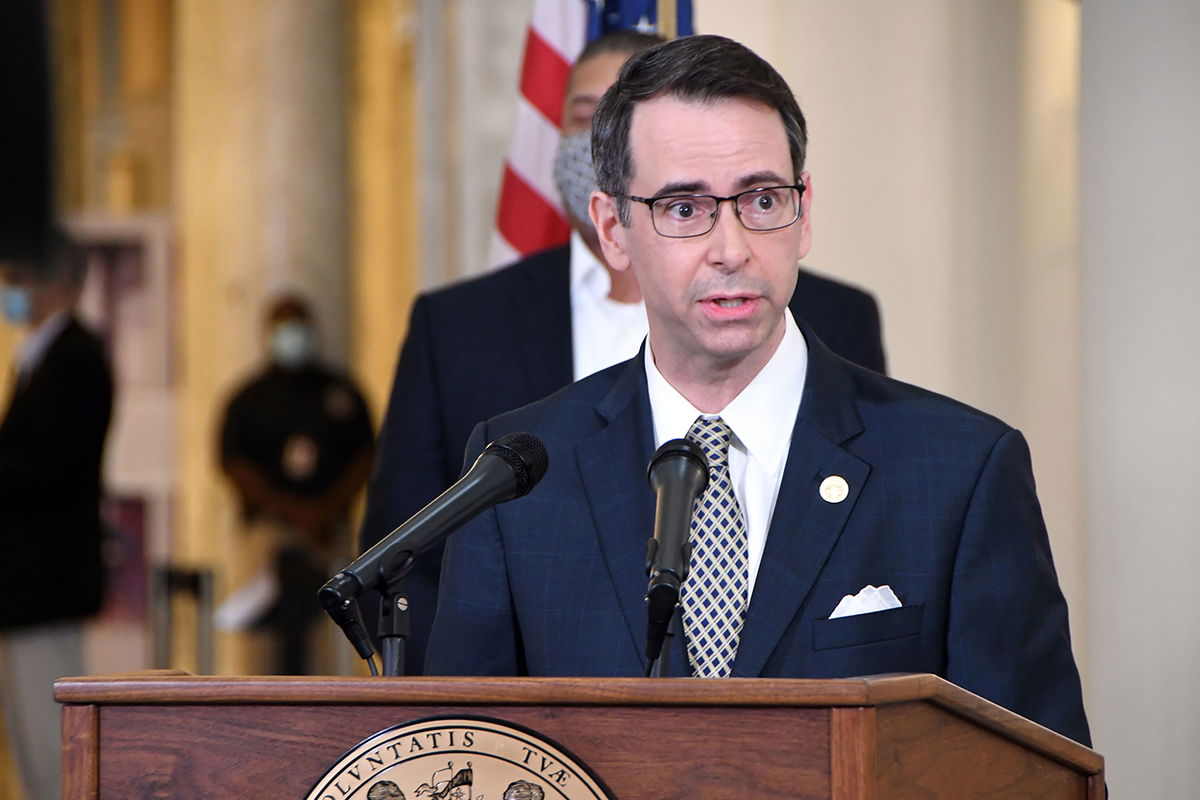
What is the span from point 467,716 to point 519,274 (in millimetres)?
1968

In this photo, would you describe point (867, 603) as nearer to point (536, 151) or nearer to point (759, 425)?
point (759, 425)

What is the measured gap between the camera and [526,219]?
14.6 feet

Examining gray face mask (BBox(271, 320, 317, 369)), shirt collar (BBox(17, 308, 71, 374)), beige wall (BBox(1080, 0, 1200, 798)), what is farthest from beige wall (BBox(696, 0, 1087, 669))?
gray face mask (BBox(271, 320, 317, 369))

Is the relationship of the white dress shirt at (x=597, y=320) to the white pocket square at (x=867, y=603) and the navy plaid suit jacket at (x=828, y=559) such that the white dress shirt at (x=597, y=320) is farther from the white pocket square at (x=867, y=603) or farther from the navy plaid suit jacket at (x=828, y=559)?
the white pocket square at (x=867, y=603)

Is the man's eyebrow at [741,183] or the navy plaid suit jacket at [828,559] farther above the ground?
the man's eyebrow at [741,183]

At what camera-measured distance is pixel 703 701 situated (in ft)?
4.94

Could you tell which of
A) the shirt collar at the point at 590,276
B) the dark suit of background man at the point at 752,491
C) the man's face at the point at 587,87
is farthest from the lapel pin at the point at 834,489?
the man's face at the point at 587,87

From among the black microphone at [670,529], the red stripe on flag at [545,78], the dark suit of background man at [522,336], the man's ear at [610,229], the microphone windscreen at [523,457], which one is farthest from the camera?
the red stripe on flag at [545,78]

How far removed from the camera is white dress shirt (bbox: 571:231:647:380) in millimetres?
3359

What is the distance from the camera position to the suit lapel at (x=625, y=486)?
213 cm

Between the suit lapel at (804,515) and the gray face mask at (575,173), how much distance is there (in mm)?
1283

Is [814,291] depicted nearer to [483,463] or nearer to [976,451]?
[976,451]

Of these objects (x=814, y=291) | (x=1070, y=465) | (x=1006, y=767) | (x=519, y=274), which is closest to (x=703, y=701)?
(x=1006, y=767)

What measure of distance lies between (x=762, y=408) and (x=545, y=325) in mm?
1229
